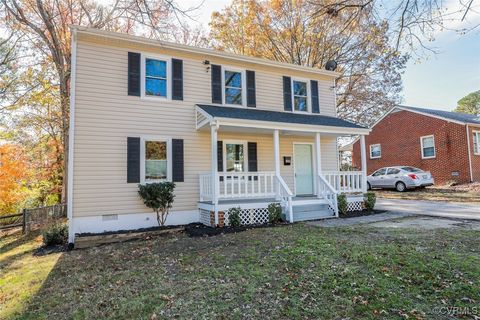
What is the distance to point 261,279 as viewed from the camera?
419 cm

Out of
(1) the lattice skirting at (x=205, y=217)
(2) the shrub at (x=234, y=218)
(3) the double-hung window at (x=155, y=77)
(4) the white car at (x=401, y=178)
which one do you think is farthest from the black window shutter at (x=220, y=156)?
(4) the white car at (x=401, y=178)

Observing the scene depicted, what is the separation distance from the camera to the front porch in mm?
8547

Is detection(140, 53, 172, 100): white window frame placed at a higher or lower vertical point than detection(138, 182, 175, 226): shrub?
higher

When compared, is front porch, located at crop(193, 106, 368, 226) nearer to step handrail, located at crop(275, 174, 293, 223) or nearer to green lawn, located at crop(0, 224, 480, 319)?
step handrail, located at crop(275, 174, 293, 223)

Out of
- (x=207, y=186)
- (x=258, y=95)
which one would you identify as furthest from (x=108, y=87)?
(x=258, y=95)

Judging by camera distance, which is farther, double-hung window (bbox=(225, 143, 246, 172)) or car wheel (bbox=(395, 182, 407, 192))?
car wheel (bbox=(395, 182, 407, 192))

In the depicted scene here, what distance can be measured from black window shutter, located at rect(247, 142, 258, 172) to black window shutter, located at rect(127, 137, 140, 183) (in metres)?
3.84

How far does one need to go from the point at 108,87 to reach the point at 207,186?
418cm

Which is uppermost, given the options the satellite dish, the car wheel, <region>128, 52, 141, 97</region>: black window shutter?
the satellite dish

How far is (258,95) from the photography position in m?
10.9

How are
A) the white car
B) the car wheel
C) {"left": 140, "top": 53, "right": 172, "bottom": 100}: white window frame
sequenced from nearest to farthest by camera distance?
{"left": 140, "top": 53, "right": 172, "bottom": 100}: white window frame, the white car, the car wheel

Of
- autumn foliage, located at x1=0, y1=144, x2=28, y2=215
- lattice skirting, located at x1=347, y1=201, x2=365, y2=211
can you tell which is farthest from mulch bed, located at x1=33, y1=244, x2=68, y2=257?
lattice skirting, located at x1=347, y1=201, x2=365, y2=211

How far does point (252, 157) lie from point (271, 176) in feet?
4.77

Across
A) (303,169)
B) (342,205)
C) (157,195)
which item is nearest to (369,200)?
(342,205)
